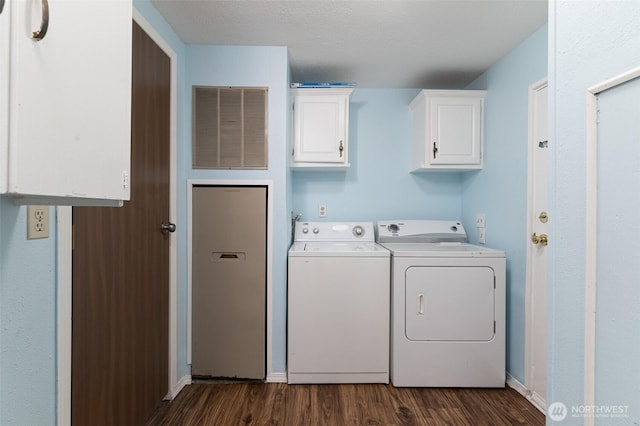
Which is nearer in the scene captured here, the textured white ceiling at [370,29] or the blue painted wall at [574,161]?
the blue painted wall at [574,161]

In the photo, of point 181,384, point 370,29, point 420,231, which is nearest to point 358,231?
point 420,231

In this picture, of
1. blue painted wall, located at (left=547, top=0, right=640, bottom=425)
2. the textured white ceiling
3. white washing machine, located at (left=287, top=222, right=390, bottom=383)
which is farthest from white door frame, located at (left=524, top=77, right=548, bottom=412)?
blue painted wall, located at (left=547, top=0, right=640, bottom=425)

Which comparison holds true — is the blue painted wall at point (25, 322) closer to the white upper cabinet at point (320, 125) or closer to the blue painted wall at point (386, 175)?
the white upper cabinet at point (320, 125)

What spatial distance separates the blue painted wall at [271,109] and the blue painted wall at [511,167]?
1557mm

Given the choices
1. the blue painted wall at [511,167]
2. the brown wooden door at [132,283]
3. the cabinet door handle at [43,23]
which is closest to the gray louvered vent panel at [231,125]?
the brown wooden door at [132,283]

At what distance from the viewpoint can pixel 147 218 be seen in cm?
166

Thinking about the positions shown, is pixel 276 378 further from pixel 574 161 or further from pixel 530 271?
pixel 574 161

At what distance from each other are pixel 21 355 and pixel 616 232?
1614 millimetres

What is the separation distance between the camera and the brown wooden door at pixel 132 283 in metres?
1.19

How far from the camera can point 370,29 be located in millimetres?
1910

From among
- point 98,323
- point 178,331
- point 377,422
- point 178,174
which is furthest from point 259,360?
point 178,174

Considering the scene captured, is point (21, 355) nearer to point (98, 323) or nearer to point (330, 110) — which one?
point (98, 323)

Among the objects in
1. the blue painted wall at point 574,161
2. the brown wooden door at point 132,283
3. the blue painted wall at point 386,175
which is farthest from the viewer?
the blue painted wall at point 386,175

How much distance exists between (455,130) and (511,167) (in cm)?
53
